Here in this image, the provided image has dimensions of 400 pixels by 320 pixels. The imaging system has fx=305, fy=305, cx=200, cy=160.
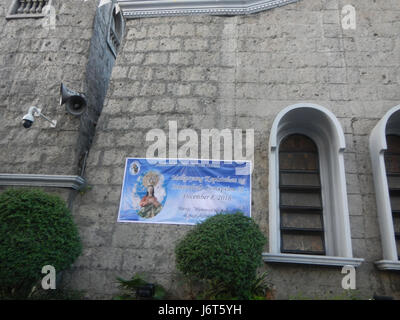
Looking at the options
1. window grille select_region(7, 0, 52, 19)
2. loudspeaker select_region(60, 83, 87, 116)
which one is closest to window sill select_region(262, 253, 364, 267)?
loudspeaker select_region(60, 83, 87, 116)

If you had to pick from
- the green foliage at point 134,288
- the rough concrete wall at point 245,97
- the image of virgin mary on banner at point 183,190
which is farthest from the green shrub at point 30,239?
the image of virgin mary on banner at point 183,190

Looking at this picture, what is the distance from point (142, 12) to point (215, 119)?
9.19 feet

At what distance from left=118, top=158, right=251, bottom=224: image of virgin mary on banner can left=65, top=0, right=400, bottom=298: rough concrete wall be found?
0.16 m

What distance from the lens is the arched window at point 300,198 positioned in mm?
4633

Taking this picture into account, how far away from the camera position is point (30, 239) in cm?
378

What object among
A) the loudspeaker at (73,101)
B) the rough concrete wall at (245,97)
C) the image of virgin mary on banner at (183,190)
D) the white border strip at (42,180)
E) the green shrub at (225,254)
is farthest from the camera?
the loudspeaker at (73,101)

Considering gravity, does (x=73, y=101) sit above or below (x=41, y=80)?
below

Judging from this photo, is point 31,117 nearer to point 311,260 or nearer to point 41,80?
point 41,80

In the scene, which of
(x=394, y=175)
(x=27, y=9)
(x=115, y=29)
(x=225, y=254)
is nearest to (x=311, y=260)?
(x=225, y=254)

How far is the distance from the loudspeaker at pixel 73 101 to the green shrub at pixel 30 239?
174cm

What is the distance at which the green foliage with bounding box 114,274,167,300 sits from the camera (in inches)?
158

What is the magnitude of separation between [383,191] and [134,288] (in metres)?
3.75

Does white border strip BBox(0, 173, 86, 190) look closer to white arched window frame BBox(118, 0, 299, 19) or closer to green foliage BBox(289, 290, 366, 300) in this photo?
white arched window frame BBox(118, 0, 299, 19)

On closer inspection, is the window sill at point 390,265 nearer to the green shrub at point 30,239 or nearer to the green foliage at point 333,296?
the green foliage at point 333,296
